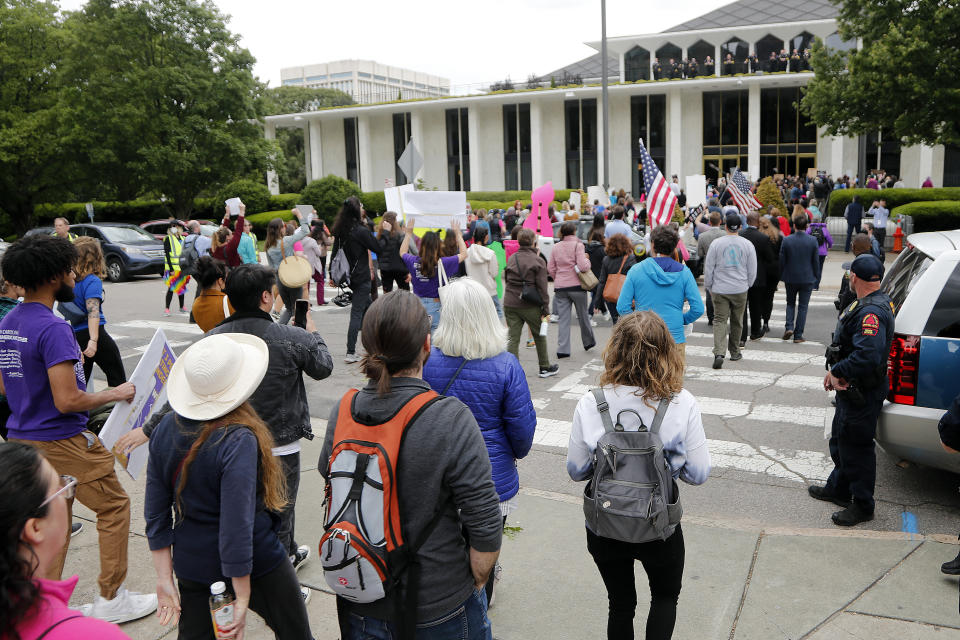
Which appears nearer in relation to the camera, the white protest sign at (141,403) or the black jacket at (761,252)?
the white protest sign at (141,403)

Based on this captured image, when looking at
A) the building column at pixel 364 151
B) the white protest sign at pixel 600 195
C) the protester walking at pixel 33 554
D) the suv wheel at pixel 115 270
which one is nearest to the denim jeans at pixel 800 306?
the protester walking at pixel 33 554

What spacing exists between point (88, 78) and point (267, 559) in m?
36.2

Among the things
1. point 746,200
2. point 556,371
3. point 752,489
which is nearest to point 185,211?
point 746,200

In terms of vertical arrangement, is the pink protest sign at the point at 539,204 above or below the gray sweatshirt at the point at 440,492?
above

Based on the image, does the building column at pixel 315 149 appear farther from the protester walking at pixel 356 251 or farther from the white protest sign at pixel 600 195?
the protester walking at pixel 356 251

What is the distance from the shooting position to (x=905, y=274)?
19.7ft

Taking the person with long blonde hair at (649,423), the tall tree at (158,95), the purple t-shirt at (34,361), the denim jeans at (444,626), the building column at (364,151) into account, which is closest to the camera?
the denim jeans at (444,626)

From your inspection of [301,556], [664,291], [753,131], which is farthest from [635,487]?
[753,131]

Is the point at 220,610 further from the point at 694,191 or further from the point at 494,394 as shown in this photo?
the point at 694,191

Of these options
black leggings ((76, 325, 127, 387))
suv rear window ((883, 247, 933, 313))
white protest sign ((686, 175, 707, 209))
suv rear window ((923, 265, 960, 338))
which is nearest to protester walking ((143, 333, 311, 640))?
suv rear window ((923, 265, 960, 338))

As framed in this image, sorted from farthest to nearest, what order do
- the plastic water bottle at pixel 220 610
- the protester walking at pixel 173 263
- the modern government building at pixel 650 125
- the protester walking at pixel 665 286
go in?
the modern government building at pixel 650 125, the protester walking at pixel 173 263, the protester walking at pixel 665 286, the plastic water bottle at pixel 220 610

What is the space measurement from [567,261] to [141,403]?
23.1 ft

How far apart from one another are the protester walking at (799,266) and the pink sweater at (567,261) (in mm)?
3189

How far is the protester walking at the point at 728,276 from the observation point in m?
9.80
